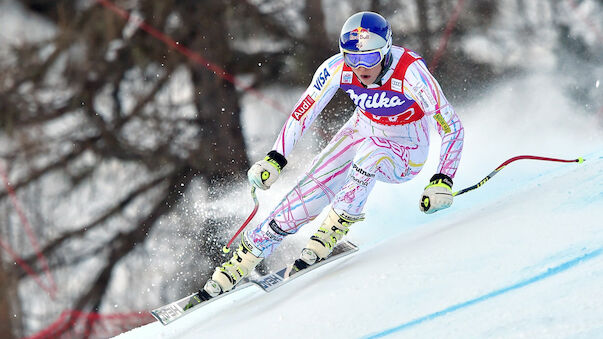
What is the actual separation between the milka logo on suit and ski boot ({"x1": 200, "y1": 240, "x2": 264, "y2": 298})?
929 mm

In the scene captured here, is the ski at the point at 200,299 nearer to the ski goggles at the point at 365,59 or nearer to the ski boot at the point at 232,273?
the ski boot at the point at 232,273

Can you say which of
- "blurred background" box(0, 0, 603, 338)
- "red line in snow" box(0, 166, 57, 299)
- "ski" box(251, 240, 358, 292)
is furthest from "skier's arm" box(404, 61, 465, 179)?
"red line in snow" box(0, 166, 57, 299)

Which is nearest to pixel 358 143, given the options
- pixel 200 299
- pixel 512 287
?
pixel 200 299

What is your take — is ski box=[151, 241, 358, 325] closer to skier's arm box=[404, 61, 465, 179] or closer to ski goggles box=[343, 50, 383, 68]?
skier's arm box=[404, 61, 465, 179]

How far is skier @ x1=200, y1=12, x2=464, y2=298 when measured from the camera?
290cm

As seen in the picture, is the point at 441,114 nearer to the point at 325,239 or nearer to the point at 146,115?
the point at 325,239

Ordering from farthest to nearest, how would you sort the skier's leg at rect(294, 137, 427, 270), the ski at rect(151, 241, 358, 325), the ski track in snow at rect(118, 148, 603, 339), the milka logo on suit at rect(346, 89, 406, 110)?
1. the ski at rect(151, 241, 358, 325)
2. the skier's leg at rect(294, 137, 427, 270)
3. the milka logo on suit at rect(346, 89, 406, 110)
4. the ski track in snow at rect(118, 148, 603, 339)

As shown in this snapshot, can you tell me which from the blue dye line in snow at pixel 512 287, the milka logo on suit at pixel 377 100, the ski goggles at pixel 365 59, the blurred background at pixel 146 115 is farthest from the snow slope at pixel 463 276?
the blurred background at pixel 146 115

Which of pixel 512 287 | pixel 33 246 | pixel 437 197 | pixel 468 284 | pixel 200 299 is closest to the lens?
pixel 512 287

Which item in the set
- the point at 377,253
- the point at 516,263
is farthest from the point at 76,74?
the point at 516,263

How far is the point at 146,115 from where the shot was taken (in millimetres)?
5375

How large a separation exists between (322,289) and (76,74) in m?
3.21

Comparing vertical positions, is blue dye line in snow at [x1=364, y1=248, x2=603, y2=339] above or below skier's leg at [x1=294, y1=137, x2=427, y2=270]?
below

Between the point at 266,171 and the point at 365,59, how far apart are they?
67 cm
